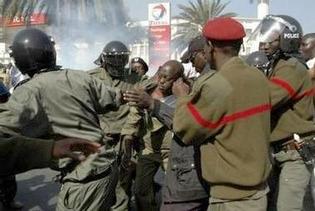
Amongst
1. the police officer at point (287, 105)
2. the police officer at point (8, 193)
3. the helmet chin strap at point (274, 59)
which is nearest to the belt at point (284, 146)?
the police officer at point (287, 105)

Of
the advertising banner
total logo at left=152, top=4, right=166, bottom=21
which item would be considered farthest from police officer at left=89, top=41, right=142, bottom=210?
total logo at left=152, top=4, right=166, bottom=21

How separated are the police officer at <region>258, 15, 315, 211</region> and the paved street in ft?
10.1

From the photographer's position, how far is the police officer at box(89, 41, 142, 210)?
18.9 ft

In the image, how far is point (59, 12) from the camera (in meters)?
37.4

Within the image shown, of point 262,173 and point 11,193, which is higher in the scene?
point 262,173

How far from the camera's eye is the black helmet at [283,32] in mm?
4336

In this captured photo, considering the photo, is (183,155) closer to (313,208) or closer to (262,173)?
(262,173)

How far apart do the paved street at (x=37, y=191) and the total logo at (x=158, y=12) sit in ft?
78.5

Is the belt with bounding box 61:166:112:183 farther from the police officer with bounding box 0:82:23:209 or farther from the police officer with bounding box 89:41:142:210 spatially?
the police officer with bounding box 0:82:23:209

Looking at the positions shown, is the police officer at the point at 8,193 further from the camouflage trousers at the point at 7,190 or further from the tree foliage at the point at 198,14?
the tree foliage at the point at 198,14

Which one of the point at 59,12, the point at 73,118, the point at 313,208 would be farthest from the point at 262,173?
the point at 59,12

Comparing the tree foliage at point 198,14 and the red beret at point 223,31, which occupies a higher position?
the red beret at point 223,31

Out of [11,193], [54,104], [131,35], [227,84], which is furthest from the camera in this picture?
[131,35]

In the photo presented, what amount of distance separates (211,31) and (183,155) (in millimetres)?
957
